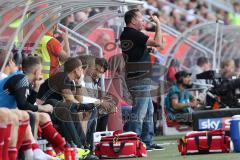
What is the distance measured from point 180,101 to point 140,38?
5.01 meters

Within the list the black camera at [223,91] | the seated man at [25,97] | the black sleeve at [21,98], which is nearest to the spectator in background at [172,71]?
the black camera at [223,91]

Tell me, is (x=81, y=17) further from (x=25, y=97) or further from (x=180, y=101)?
(x=25, y=97)

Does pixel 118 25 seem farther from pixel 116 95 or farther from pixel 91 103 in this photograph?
pixel 91 103

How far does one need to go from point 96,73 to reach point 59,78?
115 centimetres

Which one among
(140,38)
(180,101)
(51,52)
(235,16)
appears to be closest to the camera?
(140,38)

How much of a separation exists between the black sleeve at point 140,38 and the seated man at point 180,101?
15.5 feet

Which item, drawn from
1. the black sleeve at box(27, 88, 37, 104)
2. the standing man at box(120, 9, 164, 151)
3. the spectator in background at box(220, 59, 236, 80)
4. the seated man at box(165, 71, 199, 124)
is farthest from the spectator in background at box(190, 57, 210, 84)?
the black sleeve at box(27, 88, 37, 104)

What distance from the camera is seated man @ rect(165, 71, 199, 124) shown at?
59.9ft

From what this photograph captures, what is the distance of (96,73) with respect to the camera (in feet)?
45.9

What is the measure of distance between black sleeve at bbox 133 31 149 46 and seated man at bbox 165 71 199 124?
4733mm

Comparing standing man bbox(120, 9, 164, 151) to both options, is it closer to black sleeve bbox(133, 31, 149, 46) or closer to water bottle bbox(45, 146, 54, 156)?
black sleeve bbox(133, 31, 149, 46)

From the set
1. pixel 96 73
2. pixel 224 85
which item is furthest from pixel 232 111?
pixel 96 73

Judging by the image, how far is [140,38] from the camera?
13625mm

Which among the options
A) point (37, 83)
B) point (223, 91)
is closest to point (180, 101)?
point (223, 91)
